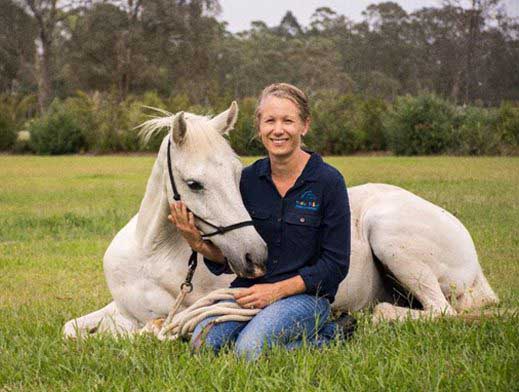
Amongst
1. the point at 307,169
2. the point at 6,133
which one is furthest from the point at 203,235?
the point at 6,133

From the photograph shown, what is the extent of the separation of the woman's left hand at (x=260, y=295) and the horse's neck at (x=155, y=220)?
29.3 inches

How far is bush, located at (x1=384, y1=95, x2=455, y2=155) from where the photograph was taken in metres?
30.1

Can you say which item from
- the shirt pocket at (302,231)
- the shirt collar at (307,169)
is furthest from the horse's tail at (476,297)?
the shirt collar at (307,169)

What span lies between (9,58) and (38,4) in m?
12.9

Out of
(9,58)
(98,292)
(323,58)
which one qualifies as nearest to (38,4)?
(9,58)

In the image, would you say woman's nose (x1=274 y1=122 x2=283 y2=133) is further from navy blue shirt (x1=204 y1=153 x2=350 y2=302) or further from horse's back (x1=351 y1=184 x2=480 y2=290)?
horse's back (x1=351 y1=184 x2=480 y2=290)

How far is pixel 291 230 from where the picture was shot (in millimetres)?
3830

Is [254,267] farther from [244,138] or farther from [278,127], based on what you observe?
[244,138]

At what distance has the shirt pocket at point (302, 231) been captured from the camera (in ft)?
12.5

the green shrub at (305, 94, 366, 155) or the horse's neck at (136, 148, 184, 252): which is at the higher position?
the horse's neck at (136, 148, 184, 252)

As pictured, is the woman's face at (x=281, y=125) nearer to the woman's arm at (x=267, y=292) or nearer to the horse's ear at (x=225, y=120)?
the horse's ear at (x=225, y=120)

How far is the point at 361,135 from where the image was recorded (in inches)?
1264

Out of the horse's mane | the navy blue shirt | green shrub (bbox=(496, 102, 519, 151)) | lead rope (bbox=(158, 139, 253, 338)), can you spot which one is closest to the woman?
the navy blue shirt

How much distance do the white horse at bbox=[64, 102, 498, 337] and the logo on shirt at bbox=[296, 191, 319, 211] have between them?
36 centimetres
